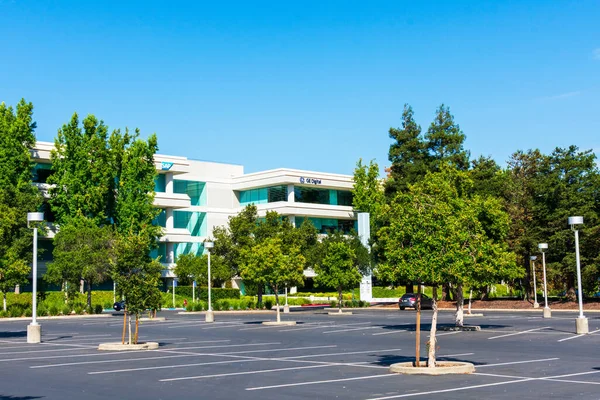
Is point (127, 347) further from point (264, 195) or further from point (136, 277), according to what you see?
point (264, 195)

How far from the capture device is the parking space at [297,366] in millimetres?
15086

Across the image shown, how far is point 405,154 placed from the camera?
75312 millimetres

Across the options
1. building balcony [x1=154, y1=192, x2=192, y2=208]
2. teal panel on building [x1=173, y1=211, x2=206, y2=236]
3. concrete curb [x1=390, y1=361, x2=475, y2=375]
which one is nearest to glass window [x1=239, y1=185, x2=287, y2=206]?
teal panel on building [x1=173, y1=211, x2=206, y2=236]

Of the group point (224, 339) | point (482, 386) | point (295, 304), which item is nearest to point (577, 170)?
point (295, 304)

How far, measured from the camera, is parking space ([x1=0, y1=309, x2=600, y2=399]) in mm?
15086

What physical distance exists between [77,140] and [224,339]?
4478cm

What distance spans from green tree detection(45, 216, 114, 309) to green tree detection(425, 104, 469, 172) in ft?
102

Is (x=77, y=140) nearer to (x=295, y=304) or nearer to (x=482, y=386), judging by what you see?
(x=295, y=304)

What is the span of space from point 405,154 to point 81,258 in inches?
1261

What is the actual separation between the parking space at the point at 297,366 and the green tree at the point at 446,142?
40.6 metres

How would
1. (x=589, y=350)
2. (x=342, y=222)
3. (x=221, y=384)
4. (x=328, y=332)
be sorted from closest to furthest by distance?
(x=221, y=384), (x=589, y=350), (x=328, y=332), (x=342, y=222)

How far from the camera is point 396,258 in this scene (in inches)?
759

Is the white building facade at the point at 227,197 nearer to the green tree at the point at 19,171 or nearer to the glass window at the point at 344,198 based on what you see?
the glass window at the point at 344,198

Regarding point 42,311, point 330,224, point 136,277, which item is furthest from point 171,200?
point 136,277
